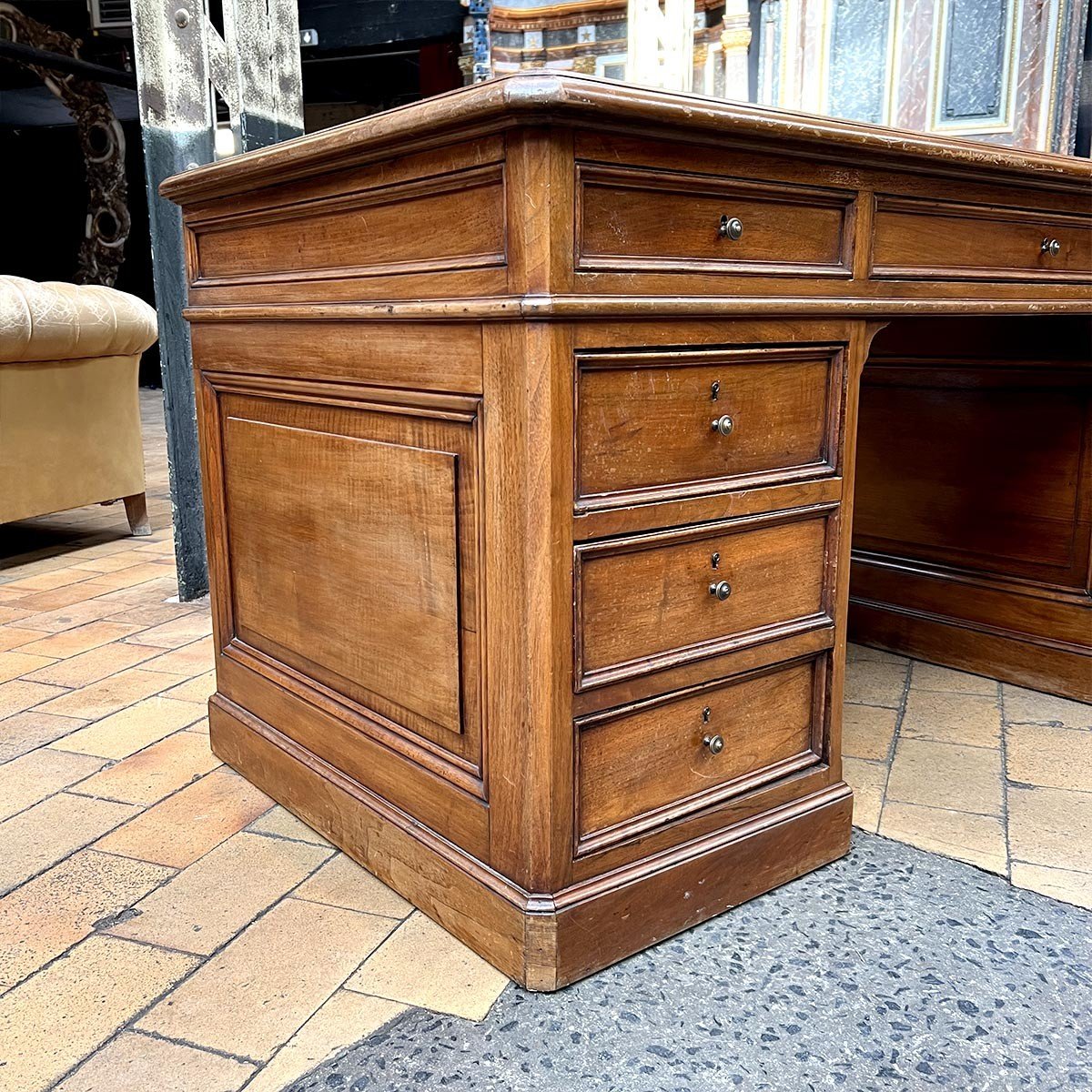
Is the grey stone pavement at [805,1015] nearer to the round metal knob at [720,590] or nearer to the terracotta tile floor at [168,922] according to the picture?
the terracotta tile floor at [168,922]

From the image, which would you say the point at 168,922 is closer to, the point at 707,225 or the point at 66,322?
the point at 707,225

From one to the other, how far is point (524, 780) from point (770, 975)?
1.32 ft

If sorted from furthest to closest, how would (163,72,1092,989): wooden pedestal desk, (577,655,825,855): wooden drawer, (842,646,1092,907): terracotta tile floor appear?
(842,646,1092,907): terracotta tile floor < (577,655,825,855): wooden drawer < (163,72,1092,989): wooden pedestal desk

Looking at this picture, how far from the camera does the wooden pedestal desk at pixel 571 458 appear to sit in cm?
115

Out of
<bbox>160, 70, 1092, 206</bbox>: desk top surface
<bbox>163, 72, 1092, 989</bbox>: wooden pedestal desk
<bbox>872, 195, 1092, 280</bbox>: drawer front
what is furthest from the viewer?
<bbox>872, 195, 1092, 280</bbox>: drawer front

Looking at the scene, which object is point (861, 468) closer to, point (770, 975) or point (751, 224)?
point (751, 224)

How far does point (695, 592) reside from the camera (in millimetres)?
1329

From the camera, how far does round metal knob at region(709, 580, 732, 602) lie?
4.40 feet

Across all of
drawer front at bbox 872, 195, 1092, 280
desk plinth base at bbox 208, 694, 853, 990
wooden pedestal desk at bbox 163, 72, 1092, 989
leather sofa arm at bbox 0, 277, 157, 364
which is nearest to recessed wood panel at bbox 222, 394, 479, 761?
wooden pedestal desk at bbox 163, 72, 1092, 989

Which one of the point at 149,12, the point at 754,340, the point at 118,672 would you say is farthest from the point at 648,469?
the point at 149,12

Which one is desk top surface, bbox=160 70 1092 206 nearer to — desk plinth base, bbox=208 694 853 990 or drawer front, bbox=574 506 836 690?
drawer front, bbox=574 506 836 690

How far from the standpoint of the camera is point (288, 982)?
1.27 meters

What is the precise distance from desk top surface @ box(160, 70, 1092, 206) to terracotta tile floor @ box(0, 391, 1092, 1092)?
1.01 meters

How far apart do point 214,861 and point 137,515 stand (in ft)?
8.68
